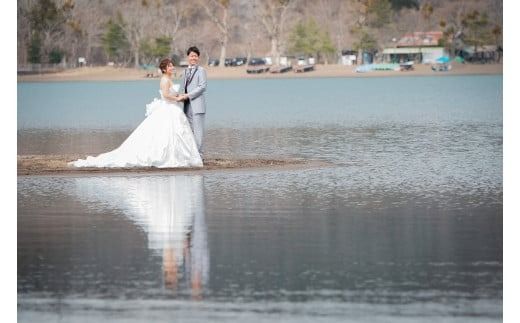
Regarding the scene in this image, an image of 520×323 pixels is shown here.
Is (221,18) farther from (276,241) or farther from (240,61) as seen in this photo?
(276,241)

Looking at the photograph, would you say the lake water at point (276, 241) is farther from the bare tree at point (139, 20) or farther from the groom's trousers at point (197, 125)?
the bare tree at point (139, 20)

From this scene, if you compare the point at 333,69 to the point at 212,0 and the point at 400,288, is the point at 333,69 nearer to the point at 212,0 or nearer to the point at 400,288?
the point at 212,0

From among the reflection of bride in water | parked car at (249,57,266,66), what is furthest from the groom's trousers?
parked car at (249,57,266,66)

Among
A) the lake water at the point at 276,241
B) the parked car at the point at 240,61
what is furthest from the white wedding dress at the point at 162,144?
the parked car at the point at 240,61

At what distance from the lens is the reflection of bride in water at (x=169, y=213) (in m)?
12.0

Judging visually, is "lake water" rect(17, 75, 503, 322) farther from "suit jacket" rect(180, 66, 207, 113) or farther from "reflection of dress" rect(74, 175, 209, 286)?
"suit jacket" rect(180, 66, 207, 113)

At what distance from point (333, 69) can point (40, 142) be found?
104597 mm

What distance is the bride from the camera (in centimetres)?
2106

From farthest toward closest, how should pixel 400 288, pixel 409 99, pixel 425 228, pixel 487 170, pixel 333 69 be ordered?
pixel 333 69 < pixel 409 99 < pixel 487 170 < pixel 425 228 < pixel 400 288

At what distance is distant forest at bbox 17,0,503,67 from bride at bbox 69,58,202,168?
11039 cm

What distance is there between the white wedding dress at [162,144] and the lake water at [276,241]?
868 millimetres

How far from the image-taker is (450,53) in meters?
138

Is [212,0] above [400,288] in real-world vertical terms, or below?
above
